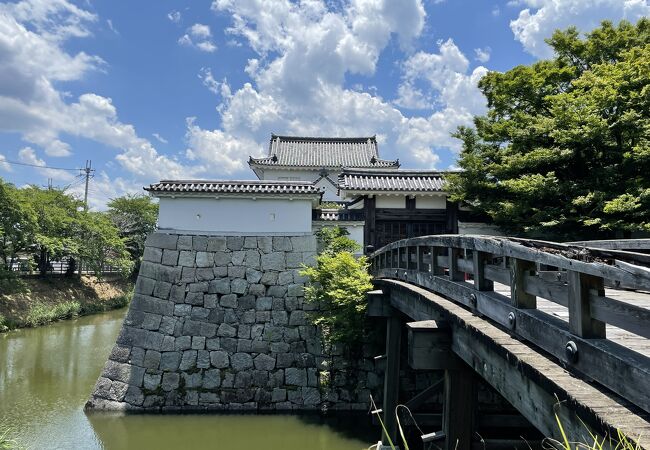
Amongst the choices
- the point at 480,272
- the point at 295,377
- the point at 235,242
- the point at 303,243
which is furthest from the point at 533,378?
the point at 235,242

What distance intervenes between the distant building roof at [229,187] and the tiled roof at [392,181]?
4.77 feet

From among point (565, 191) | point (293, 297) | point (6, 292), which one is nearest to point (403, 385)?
point (293, 297)

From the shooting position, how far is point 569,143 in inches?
348

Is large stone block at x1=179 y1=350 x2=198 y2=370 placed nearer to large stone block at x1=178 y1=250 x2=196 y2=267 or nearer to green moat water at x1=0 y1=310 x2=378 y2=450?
green moat water at x1=0 y1=310 x2=378 y2=450

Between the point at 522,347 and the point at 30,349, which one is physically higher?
the point at 522,347

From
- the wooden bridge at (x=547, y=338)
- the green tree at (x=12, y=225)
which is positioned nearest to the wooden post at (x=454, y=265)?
the wooden bridge at (x=547, y=338)

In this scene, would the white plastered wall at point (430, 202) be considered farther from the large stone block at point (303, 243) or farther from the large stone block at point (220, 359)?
the large stone block at point (220, 359)

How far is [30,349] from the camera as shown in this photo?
44.4ft

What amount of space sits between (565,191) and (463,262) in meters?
Answer: 6.19

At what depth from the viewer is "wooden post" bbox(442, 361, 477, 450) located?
3.62m

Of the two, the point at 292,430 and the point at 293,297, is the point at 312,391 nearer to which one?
the point at 292,430

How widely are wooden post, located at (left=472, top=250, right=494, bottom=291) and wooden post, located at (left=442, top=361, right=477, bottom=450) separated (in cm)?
89

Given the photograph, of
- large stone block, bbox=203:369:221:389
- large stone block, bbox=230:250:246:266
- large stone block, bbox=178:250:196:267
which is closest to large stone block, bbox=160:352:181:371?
large stone block, bbox=203:369:221:389

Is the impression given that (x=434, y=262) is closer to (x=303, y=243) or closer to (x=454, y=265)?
(x=454, y=265)
